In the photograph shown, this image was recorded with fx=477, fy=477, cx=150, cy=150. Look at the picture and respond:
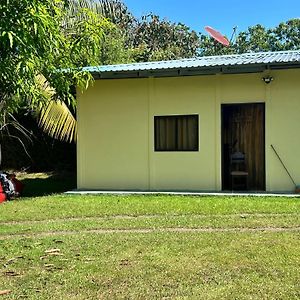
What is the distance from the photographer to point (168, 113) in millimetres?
13219

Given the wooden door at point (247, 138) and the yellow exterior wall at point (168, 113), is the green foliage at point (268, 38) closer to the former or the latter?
the wooden door at point (247, 138)

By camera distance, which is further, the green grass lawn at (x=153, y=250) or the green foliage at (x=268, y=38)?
the green foliage at (x=268, y=38)

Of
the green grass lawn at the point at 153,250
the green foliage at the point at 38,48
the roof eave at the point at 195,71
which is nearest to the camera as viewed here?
the green foliage at the point at 38,48

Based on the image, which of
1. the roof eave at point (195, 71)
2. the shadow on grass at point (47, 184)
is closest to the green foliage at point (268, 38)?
the shadow on grass at point (47, 184)

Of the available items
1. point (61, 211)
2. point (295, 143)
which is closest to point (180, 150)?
point (295, 143)

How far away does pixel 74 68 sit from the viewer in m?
7.16

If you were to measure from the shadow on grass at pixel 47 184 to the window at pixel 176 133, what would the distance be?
128 inches

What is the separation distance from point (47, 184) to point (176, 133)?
498cm

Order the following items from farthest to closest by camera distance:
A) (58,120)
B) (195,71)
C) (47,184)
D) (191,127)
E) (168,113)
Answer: (47,184) → (58,120) → (168,113) → (191,127) → (195,71)

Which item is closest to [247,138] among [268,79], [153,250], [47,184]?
[268,79]

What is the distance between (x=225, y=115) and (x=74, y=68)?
7.13 metres

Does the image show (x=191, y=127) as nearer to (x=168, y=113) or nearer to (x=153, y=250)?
(x=168, y=113)

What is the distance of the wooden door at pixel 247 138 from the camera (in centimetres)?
1291

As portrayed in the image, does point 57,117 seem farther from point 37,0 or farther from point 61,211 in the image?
point 37,0
